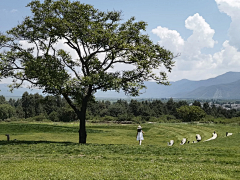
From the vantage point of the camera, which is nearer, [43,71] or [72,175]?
[72,175]

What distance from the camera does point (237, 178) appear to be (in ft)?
31.7

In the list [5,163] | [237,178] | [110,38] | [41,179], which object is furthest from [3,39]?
[237,178]

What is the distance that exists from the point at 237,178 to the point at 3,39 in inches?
811

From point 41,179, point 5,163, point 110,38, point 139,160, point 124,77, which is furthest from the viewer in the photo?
point 124,77

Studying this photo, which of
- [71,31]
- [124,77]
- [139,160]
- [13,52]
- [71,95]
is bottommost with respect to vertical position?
[139,160]

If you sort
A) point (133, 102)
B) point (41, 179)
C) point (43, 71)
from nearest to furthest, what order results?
point (41, 179), point (43, 71), point (133, 102)

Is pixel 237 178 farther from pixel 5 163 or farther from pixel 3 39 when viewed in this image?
pixel 3 39

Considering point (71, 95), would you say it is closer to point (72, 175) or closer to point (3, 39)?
point (3, 39)

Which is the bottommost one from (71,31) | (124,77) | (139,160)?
(139,160)

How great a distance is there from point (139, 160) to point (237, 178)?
5.43 meters

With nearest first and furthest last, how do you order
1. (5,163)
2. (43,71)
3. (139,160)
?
(5,163), (139,160), (43,71)

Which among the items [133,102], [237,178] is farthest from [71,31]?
[133,102]

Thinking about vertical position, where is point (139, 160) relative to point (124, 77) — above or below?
below

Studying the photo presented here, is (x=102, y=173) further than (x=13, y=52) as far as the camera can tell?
No
